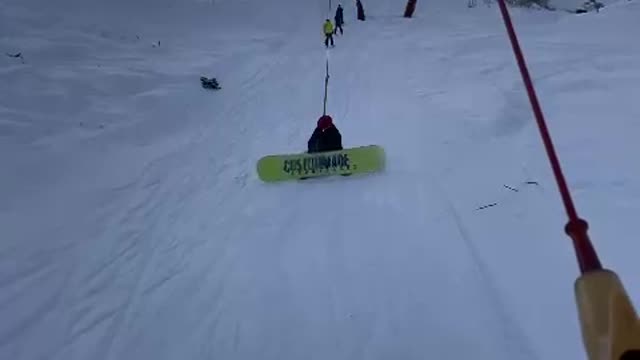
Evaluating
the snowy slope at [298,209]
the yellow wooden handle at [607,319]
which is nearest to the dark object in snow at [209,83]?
the snowy slope at [298,209]

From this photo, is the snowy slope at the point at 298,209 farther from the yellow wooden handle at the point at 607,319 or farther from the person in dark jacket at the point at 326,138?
the yellow wooden handle at the point at 607,319

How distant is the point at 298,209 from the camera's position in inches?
290

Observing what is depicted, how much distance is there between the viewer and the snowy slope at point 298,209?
4.99m

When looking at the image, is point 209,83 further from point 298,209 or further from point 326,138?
point 298,209

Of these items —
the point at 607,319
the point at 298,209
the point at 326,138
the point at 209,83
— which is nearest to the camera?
the point at 607,319

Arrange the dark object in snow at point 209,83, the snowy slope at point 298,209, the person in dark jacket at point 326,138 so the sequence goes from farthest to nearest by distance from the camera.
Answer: the dark object in snow at point 209,83, the person in dark jacket at point 326,138, the snowy slope at point 298,209

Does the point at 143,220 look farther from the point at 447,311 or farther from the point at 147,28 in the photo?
the point at 147,28

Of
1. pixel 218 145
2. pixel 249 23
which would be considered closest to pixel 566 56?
pixel 218 145

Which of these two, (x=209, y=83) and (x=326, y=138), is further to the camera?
(x=209, y=83)

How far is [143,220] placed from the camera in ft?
24.2

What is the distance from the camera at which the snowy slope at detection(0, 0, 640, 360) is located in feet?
16.4

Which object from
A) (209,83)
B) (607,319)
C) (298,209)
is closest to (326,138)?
(298,209)

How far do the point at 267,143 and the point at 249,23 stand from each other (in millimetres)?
14905

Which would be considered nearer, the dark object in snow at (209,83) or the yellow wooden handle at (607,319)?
the yellow wooden handle at (607,319)
